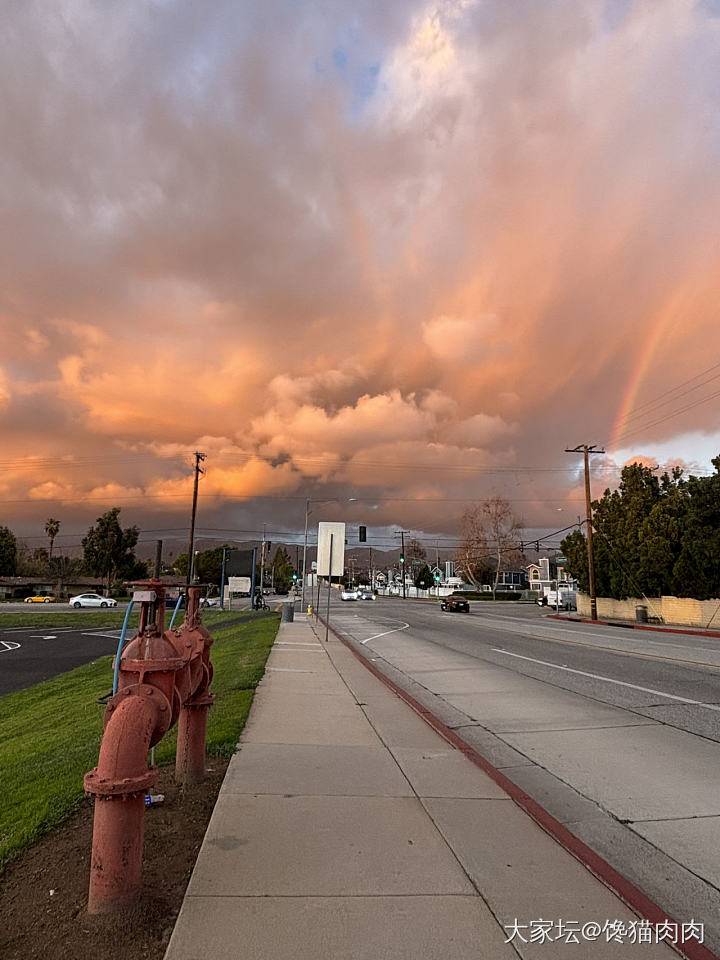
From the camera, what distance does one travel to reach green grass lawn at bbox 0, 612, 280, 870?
15.6 ft

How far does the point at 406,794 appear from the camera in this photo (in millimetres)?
5191

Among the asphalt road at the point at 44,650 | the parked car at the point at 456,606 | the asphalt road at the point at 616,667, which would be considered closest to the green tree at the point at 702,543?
the asphalt road at the point at 616,667

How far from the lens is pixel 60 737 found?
28.0 feet

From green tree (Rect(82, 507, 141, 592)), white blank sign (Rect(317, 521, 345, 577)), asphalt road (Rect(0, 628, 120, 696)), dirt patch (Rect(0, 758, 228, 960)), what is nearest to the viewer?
dirt patch (Rect(0, 758, 228, 960))

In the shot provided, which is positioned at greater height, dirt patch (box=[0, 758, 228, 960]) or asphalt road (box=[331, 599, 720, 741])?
asphalt road (box=[331, 599, 720, 741])

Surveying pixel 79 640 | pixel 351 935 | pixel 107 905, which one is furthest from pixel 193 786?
pixel 79 640

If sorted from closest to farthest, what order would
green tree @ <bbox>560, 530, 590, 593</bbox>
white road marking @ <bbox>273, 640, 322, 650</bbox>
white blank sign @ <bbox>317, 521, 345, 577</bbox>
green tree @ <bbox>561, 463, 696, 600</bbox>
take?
white road marking @ <bbox>273, 640, 322, 650</bbox> < white blank sign @ <bbox>317, 521, 345, 577</bbox> < green tree @ <bbox>561, 463, 696, 600</bbox> < green tree @ <bbox>560, 530, 590, 593</bbox>

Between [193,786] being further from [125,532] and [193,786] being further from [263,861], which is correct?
[125,532]

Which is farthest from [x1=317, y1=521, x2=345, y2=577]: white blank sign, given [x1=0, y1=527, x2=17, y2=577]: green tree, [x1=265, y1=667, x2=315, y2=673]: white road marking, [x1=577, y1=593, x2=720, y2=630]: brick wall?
[x1=0, y1=527, x2=17, y2=577]: green tree

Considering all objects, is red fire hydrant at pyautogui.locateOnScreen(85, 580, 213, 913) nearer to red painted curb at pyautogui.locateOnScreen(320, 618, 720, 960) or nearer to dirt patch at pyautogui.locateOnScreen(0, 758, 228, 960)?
dirt patch at pyautogui.locateOnScreen(0, 758, 228, 960)

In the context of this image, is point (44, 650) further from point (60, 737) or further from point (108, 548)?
point (108, 548)

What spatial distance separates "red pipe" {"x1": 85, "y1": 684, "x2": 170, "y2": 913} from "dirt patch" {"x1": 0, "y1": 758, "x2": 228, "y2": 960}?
109 mm

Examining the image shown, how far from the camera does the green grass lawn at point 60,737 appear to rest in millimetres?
4770

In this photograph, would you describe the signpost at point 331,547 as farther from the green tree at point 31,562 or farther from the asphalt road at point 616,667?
the green tree at point 31,562
